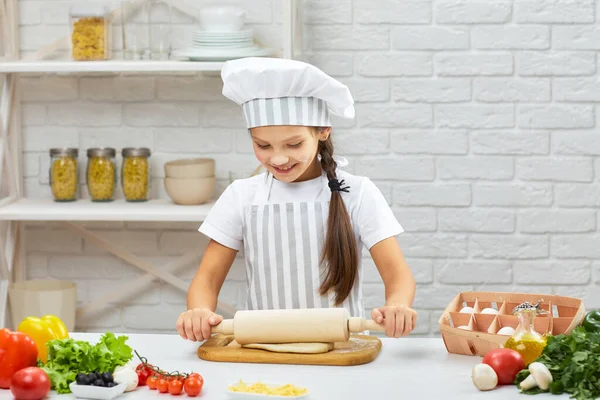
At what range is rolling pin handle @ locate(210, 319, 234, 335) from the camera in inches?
71.6

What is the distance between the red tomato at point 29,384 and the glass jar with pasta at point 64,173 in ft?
5.12

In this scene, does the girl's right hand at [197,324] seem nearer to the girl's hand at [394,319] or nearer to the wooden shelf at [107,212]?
the girl's hand at [394,319]

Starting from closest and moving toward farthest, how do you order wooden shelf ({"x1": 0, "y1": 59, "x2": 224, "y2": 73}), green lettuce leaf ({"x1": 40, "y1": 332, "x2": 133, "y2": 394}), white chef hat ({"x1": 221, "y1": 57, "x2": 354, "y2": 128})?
green lettuce leaf ({"x1": 40, "y1": 332, "x2": 133, "y2": 394}) → white chef hat ({"x1": 221, "y1": 57, "x2": 354, "y2": 128}) → wooden shelf ({"x1": 0, "y1": 59, "x2": 224, "y2": 73})

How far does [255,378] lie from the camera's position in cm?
167

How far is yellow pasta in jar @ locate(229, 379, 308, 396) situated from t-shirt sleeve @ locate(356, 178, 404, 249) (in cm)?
71

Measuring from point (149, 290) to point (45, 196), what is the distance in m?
0.51

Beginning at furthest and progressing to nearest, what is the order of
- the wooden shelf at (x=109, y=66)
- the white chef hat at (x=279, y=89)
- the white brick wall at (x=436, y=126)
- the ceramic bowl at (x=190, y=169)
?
the white brick wall at (x=436, y=126), the ceramic bowl at (x=190, y=169), the wooden shelf at (x=109, y=66), the white chef hat at (x=279, y=89)

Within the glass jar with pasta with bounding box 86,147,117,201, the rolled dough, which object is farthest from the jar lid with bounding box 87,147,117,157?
the rolled dough

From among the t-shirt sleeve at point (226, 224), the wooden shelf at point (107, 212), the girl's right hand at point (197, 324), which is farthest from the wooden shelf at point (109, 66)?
the girl's right hand at point (197, 324)

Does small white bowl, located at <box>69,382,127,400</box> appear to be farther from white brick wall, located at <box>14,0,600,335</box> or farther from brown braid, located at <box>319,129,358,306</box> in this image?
white brick wall, located at <box>14,0,600,335</box>

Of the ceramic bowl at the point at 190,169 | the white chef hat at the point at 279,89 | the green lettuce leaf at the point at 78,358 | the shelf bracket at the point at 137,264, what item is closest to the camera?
the green lettuce leaf at the point at 78,358

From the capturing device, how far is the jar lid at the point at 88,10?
291 centimetres

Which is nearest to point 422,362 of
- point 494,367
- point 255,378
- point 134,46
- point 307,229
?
point 494,367

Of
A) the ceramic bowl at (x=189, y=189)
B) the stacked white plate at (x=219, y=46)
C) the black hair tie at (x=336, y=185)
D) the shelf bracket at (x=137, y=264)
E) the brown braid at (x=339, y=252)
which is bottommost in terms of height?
the shelf bracket at (x=137, y=264)
